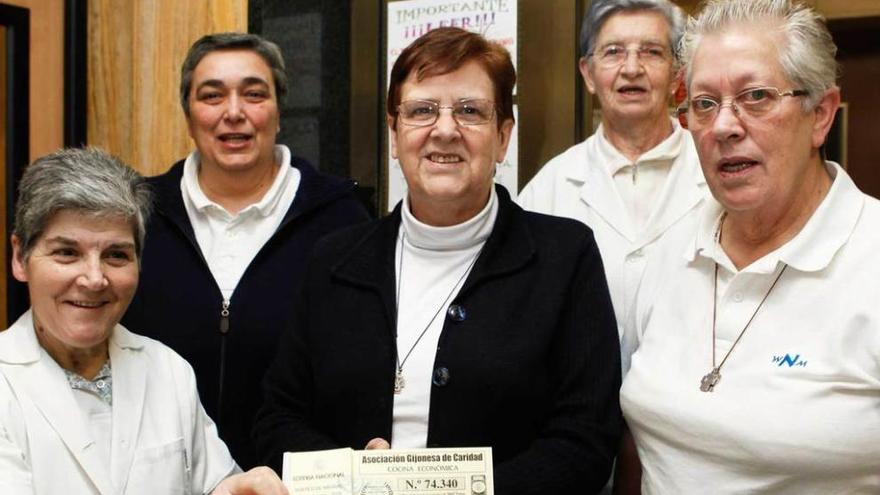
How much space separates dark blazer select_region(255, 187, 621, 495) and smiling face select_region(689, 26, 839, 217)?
1.23 ft

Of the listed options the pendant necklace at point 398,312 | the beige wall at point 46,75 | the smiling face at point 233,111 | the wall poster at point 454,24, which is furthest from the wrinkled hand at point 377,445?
the beige wall at point 46,75

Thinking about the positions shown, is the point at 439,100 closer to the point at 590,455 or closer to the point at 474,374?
the point at 474,374

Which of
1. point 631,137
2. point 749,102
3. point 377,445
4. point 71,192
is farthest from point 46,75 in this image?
point 749,102

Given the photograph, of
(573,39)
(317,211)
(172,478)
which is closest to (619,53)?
(573,39)

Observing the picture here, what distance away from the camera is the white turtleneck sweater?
2.16 metres

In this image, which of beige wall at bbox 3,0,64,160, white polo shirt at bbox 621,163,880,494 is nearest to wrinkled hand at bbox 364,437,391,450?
white polo shirt at bbox 621,163,880,494

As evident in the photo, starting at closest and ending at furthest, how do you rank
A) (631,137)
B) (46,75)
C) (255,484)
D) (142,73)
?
(255,484) → (631,137) → (46,75) → (142,73)

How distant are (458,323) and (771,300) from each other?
61cm

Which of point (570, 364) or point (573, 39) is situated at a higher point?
point (573, 39)

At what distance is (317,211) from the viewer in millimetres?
2932

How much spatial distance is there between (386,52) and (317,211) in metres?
1.06

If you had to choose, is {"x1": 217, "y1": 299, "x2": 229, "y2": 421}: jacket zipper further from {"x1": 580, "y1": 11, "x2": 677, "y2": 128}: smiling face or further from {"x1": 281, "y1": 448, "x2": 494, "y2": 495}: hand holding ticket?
{"x1": 580, "y1": 11, "x2": 677, "y2": 128}: smiling face

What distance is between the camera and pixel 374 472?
192 centimetres

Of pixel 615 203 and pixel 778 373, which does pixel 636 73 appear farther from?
pixel 778 373
